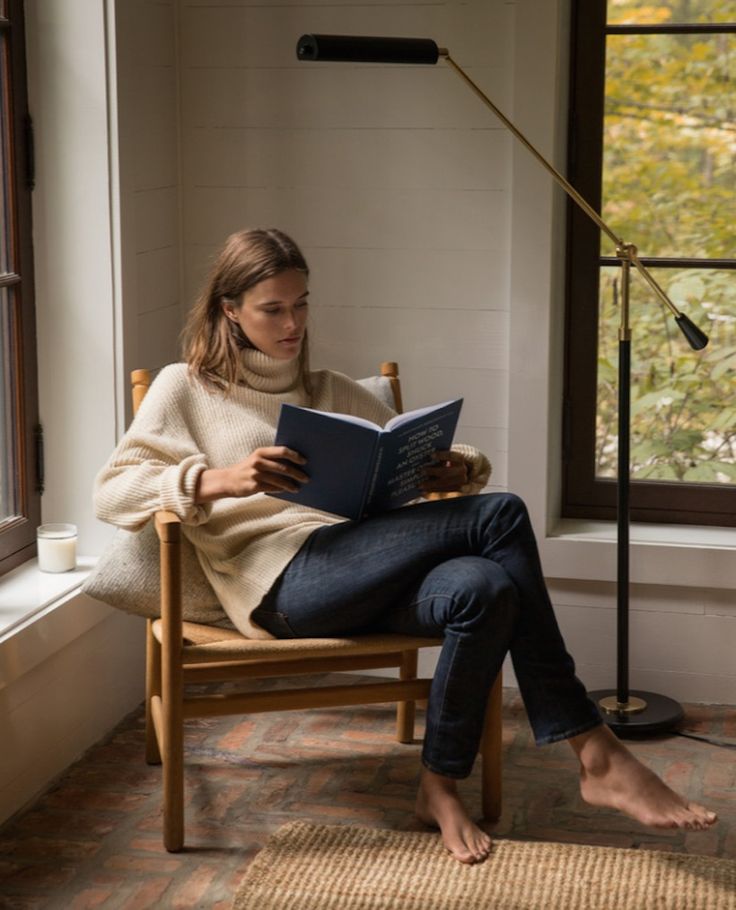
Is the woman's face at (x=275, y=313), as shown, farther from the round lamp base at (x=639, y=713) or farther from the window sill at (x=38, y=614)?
the round lamp base at (x=639, y=713)

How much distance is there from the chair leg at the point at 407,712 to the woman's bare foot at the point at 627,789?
2.06 ft

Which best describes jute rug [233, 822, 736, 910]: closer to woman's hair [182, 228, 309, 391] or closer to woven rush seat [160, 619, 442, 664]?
woven rush seat [160, 619, 442, 664]

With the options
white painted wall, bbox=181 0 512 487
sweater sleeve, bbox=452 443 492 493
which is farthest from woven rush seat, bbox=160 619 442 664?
white painted wall, bbox=181 0 512 487

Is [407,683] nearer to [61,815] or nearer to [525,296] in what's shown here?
[61,815]

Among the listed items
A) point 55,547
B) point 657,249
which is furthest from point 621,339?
point 55,547

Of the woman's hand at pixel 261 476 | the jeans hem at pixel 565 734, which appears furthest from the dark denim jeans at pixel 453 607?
the woman's hand at pixel 261 476

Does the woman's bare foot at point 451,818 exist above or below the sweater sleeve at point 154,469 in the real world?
below

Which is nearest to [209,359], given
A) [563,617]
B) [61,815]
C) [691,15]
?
[61,815]

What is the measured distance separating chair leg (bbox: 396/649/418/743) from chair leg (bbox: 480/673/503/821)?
0.41 meters

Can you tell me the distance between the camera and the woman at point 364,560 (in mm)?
2637

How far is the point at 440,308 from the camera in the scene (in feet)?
11.7

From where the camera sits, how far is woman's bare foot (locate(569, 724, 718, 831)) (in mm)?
2633

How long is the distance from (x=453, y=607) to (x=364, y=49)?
1.24m

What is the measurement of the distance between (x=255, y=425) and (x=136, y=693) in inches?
39.4
